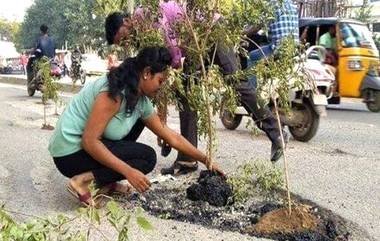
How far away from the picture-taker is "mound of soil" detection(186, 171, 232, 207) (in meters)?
3.67

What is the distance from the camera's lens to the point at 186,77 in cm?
364

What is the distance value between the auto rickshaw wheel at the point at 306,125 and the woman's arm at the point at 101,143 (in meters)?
3.71

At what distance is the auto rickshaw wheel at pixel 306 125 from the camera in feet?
22.2

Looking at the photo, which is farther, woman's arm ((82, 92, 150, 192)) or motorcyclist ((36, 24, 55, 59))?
motorcyclist ((36, 24, 55, 59))

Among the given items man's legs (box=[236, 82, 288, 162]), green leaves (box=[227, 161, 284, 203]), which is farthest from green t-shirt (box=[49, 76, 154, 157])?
man's legs (box=[236, 82, 288, 162])

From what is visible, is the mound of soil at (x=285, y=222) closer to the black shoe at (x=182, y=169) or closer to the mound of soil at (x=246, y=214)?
the mound of soil at (x=246, y=214)

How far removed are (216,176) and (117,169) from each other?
2.13 ft

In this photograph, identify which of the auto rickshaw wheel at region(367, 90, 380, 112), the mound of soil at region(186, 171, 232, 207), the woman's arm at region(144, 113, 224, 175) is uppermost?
Answer: the woman's arm at region(144, 113, 224, 175)

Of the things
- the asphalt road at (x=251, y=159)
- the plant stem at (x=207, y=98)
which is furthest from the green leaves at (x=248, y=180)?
the asphalt road at (x=251, y=159)

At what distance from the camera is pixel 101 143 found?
3510mm

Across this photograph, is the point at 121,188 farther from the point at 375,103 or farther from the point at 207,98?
the point at 375,103

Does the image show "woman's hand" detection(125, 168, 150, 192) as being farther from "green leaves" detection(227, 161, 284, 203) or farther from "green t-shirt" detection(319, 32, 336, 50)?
"green t-shirt" detection(319, 32, 336, 50)

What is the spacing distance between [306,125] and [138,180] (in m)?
3.82

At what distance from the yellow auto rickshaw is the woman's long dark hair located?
776cm
